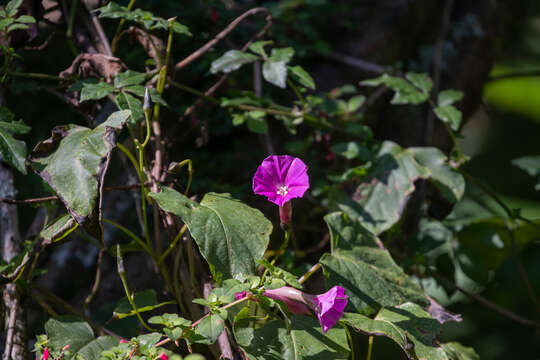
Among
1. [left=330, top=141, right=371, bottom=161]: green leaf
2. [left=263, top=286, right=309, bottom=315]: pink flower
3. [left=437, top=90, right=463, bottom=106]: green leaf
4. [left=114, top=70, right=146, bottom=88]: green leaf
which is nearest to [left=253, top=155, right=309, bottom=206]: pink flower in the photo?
[left=263, top=286, right=309, bottom=315]: pink flower

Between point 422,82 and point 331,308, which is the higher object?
→ point 422,82

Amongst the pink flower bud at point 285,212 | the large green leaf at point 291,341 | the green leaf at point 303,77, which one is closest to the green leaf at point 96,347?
the large green leaf at point 291,341

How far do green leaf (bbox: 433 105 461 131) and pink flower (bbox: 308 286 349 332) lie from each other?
72 centimetres

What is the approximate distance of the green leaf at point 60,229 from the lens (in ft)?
2.98

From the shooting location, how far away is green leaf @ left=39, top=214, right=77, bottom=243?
2.98 ft

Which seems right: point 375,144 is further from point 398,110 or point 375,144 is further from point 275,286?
point 275,286

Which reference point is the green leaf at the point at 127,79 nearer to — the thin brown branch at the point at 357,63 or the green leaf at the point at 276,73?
the green leaf at the point at 276,73

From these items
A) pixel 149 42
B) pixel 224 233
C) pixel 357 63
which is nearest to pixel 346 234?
pixel 224 233

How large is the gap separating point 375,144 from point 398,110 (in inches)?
23.1

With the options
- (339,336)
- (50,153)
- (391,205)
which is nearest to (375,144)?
(391,205)

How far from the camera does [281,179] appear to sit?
0.94 m

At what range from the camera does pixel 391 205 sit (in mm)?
1340

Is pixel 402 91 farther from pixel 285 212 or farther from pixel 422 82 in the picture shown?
pixel 285 212

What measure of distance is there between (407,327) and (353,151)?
59cm
